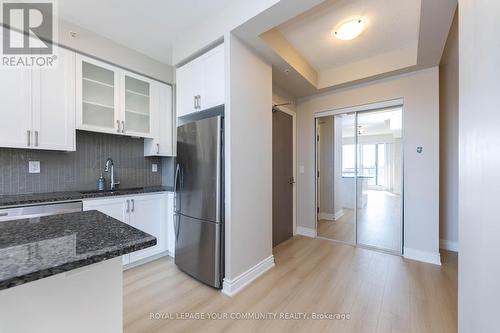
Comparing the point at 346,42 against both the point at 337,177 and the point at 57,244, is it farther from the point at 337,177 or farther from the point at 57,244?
the point at 57,244

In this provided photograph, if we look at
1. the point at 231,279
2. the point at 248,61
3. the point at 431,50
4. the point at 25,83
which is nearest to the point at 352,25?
the point at 431,50

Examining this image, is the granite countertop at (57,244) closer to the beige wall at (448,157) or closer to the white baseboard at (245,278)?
the white baseboard at (245,278)

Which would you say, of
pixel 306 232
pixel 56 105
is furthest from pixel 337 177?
pixel 56 105

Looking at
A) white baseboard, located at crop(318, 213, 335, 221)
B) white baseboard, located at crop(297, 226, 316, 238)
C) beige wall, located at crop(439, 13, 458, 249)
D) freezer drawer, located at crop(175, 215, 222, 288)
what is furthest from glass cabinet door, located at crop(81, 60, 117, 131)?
beige wall, located at crop(439, 13, 458, 249)

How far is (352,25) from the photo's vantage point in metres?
2.14

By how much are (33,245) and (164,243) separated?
2.24 meters

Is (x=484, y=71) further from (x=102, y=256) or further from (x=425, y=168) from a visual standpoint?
(x=425, y=168)

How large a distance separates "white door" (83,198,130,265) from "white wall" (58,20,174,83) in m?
1.68

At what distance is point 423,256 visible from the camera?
262 centimetres

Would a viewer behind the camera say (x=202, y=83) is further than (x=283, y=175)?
No

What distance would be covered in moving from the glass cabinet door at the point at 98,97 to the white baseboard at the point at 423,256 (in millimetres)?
4113

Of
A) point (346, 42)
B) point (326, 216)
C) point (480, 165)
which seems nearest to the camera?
point (480, 165)

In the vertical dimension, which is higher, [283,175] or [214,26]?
[214,26]

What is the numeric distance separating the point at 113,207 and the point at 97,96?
133 cm
